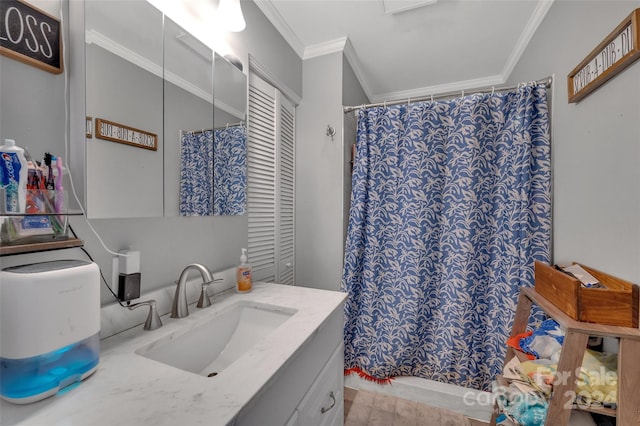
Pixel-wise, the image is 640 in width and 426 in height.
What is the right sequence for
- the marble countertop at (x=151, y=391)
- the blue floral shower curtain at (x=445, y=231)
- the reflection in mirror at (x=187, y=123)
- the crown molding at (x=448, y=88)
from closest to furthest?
1. the marble countertop at (x=151, y=391)
2. the reflection in mirror at (x=187, y=123)
3. the blue floral shower curtain at (x=445, y=231)
4. the crown molding at (x=448, y=88)

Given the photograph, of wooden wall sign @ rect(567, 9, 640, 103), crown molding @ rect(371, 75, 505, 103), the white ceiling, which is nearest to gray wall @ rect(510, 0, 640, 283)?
wooden wall sign @ rect(567, 9, 640, 103)

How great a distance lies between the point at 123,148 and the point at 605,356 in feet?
5.68

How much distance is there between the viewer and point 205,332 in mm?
944

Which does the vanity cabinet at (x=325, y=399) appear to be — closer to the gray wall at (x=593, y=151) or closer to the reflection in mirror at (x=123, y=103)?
the reflection in mirror at (x=123, y=103)

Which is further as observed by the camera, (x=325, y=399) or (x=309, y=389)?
(x=325, y=399)

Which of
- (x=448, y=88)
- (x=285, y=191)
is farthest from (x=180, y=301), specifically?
(x=448, y=88)

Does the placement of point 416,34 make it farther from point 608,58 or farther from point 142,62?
point 142,62

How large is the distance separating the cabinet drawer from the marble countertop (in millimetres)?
227

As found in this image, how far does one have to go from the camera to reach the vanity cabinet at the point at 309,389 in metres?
0.64

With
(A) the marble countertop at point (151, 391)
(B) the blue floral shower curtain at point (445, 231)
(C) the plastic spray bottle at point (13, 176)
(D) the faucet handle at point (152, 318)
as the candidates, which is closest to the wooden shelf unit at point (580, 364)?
(B) the blue floral shower curtain at point (445, 231)

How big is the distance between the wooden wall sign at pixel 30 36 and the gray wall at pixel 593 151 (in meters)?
1.65

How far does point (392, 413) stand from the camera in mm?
1572

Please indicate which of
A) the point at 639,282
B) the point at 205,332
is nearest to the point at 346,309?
the point at 205,332

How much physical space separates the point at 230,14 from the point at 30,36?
71 centimetres
